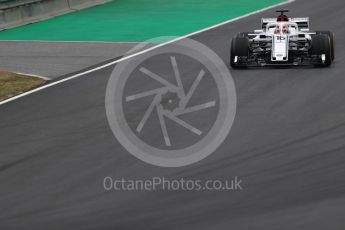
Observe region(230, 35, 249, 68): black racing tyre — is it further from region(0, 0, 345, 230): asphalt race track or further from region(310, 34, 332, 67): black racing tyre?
region(310, 34, 332, 67): black racing tyre

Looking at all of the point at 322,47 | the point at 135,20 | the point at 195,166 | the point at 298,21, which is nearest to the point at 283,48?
the point at 322,47

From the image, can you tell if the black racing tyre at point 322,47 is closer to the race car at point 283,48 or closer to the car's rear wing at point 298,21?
the race car at point 283,48

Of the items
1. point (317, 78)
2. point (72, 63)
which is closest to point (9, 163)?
point (317, 78)

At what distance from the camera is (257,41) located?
80.3 ft

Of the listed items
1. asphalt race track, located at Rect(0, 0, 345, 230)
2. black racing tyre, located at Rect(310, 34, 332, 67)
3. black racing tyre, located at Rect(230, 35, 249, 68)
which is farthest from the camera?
black racing tyre, located at Rect(230, 35, 249, 68)

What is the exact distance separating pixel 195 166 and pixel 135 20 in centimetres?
1939

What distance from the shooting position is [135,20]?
34.8 m

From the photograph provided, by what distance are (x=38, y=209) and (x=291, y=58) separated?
11.3 m

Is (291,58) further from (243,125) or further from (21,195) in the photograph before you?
(21,195)

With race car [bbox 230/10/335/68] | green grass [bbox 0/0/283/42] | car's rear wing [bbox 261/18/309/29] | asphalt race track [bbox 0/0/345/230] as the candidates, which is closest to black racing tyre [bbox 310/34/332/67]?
race car [bbox 230/10/335/68]

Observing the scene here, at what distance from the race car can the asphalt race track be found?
89cm

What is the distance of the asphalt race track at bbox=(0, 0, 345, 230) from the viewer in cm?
1351

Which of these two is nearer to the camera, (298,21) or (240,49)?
(240,49)

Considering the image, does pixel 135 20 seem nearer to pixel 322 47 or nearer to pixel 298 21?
pixel 298 21
